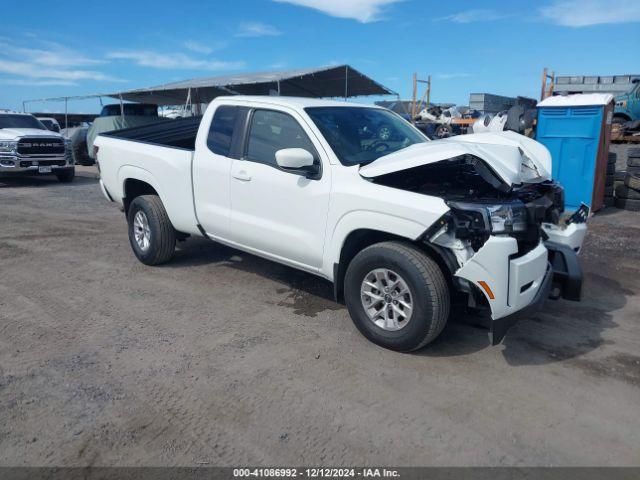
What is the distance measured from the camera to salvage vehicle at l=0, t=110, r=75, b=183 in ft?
43.4

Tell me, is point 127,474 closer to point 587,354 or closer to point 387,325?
point 387,325

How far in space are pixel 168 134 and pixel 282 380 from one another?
153 inches

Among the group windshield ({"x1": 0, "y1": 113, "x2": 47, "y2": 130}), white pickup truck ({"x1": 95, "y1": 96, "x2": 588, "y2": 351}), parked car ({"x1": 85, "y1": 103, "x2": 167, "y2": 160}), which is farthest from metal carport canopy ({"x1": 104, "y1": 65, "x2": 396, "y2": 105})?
white pickup truck ({"x1": 95, "y1": 96, "x2": 588, "y2": 351})

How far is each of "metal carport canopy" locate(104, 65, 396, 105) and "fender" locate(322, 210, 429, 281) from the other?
1243 centimetres

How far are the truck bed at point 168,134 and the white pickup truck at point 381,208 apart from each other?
0.37 meters

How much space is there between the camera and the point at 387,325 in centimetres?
388

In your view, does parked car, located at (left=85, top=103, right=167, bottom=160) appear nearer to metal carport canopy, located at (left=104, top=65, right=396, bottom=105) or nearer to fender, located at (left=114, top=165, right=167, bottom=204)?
metal carport canopy, located at (left=104, top=65, right=396, bottom=105)

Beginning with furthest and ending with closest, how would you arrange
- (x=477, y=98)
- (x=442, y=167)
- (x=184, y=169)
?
(x=477, y=98)
(x=184, y=169)
(x=442, y=167)

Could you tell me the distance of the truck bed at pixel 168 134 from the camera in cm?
605

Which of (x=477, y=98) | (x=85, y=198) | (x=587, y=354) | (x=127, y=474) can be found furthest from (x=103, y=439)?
(x=477, y=98)

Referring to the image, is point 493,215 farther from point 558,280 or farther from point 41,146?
point 41,146

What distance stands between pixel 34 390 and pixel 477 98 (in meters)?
22.2

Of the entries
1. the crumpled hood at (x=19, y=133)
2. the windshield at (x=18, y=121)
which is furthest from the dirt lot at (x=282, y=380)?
the windshield at (x=18, y=121)

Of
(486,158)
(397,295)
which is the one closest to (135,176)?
(397,295)
